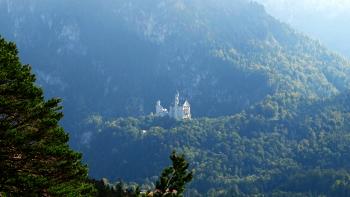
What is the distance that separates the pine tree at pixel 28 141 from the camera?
28.2 m

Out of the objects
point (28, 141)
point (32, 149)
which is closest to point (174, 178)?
point (32, 149)

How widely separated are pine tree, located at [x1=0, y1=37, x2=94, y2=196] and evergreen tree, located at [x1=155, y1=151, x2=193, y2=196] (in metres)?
3.51

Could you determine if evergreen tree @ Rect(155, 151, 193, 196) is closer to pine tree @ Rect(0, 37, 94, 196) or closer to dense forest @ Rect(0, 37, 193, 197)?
dense forest @ Rect(0, 37, 193, 197)

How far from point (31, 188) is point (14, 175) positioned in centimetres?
82

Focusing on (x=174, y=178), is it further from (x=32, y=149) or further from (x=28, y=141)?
(x=28, y=141)

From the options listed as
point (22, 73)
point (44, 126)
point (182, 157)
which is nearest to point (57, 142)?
point (44, 126)

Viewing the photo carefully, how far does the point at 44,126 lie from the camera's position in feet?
95.8

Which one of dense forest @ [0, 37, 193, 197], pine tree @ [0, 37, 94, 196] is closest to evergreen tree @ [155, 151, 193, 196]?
dense forest @ [0, 37, 193, 197]

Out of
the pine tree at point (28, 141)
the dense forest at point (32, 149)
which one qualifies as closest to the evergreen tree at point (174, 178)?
the dense forest at point (32, 149)

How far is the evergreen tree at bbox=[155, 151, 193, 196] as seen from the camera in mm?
27875

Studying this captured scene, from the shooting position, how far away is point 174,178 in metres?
28.2

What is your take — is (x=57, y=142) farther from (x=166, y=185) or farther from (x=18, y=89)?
(x=166, y=185)

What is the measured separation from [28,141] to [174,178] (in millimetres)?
5526

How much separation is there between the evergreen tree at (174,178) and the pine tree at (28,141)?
11.5 ft
